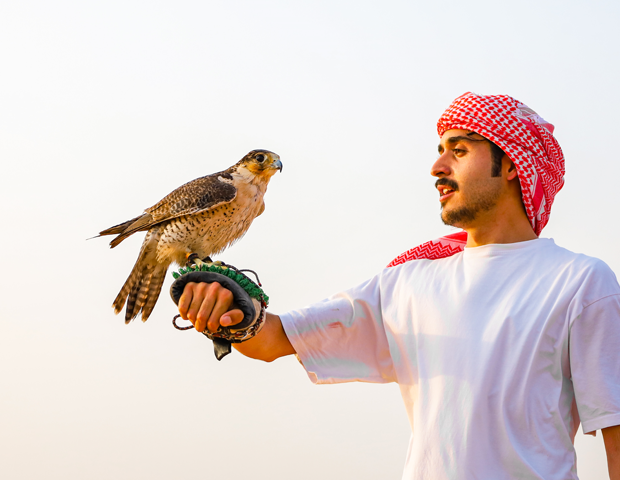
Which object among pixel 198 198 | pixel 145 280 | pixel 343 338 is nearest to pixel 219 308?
pixel 343 338

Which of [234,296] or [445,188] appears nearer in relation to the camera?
[234,296]

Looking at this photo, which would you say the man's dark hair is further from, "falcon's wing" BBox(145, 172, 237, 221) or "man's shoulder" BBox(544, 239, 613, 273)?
"falcon's wing" BBox(145, 172, 237, 221)

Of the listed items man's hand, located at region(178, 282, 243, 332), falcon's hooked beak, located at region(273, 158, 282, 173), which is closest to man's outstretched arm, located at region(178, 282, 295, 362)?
man's hand, located at region(178, 282, 243, 332)

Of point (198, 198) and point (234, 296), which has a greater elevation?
point (198, 198)

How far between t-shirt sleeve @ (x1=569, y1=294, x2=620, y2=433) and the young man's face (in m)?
0.53

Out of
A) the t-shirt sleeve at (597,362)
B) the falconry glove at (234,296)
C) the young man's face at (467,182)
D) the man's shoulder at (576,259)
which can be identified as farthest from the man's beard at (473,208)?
the falconry glove at (234,296)

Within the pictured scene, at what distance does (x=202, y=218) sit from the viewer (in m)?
3.29

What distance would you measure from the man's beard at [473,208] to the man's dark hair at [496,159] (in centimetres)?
7

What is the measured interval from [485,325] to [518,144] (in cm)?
73

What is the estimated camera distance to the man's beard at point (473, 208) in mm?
2084

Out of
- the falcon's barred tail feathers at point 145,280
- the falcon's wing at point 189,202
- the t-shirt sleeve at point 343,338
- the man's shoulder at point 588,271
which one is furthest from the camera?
the falcon's barred tail feathers at point 145,280

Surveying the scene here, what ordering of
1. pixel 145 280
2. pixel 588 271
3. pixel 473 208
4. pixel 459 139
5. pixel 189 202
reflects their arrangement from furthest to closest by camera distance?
pixel 145 280
pixel 189 202
pixel 459 139
pixel 473 208
pixel 588 271

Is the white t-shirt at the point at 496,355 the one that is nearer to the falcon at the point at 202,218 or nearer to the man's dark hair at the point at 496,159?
the man's dark hair at the point at 496,159

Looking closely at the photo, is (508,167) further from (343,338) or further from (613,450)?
(613,450)
